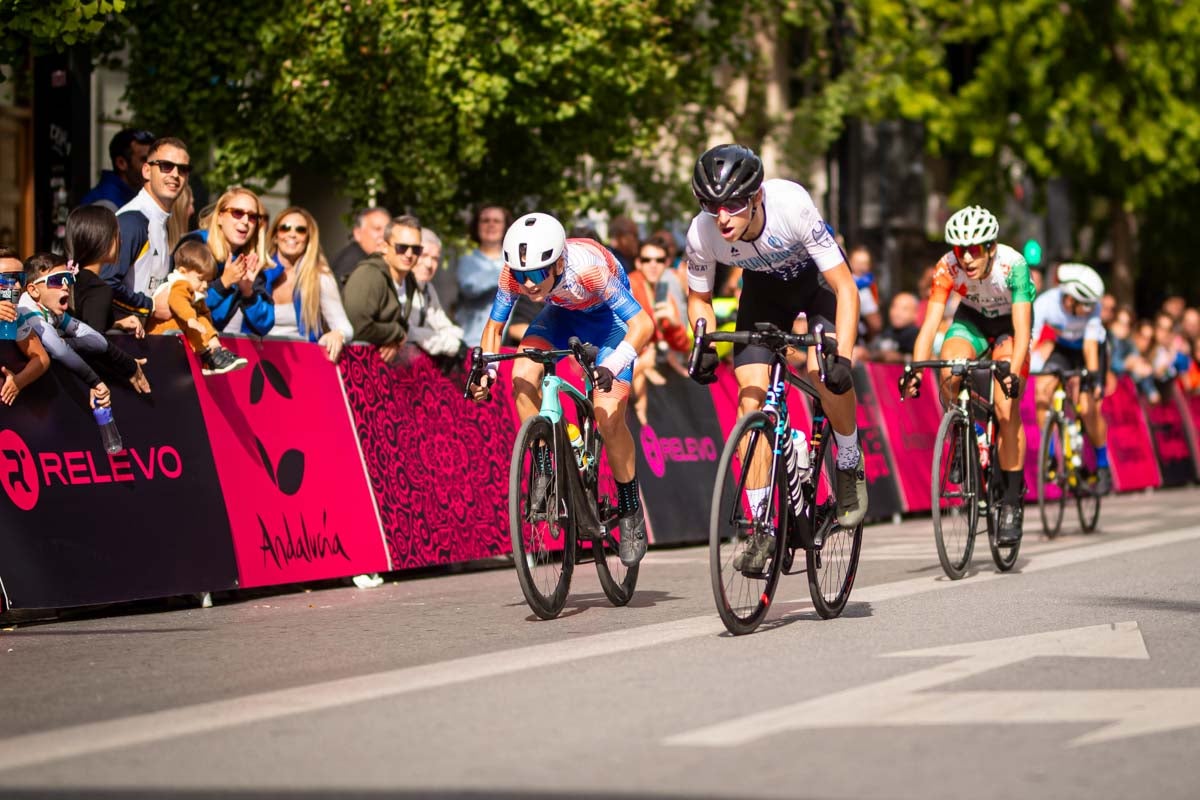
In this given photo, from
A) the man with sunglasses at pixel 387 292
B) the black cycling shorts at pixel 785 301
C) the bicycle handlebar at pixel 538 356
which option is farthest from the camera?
the man with sunglasses at pixel 387 292

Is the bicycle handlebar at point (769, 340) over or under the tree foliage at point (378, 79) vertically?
under

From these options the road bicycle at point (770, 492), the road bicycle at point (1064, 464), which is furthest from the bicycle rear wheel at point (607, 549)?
the road bicycle at point (1064, 464)

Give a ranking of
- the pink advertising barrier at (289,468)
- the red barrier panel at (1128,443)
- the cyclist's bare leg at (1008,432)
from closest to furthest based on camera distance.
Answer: the pink advertising barrier at (289,468) < the cyclist's bare leg at (1008,432) < the red barrier panel at (1128,443)

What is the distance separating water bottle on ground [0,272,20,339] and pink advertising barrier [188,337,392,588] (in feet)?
4.56

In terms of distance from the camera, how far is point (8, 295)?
10062mm

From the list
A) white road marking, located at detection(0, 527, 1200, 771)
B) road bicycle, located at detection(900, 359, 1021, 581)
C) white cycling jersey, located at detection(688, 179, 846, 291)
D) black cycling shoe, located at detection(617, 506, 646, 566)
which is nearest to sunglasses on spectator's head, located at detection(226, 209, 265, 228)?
black cycling shoe, located at detection(617, 506, 646, 566)

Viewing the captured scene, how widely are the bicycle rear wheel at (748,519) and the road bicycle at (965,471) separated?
2884 millimetres

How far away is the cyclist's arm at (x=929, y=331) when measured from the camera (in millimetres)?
12336

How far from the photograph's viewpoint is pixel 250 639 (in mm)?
9406

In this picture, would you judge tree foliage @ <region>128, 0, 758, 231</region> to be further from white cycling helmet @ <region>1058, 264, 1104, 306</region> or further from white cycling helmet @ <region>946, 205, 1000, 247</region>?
white cycling helmet @ <region>946, 205, 1000, 247</region>

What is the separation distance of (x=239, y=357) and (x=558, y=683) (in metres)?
4.73

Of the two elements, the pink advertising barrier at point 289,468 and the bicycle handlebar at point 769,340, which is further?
the pink advertising barrier at point 289,468

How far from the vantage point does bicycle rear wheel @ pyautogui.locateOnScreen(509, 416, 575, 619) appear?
9.27 metres

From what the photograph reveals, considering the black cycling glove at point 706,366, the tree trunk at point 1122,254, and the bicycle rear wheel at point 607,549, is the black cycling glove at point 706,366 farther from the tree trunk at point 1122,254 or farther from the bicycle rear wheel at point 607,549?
the tree trunk at point 1122,254
